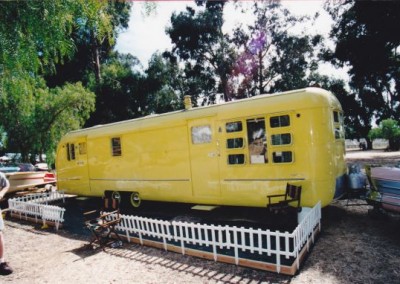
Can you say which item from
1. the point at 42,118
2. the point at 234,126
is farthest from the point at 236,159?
the point at 42,118

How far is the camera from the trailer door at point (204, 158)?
7.53m

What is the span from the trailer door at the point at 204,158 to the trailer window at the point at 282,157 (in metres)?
1.49

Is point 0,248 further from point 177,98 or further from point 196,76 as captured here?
point 177,98

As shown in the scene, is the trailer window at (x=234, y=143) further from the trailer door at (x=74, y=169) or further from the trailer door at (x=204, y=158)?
the trailer door at (x=74, y=169)

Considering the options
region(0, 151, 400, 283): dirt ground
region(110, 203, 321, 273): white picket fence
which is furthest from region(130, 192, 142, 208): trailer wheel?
region(0, 151, 400, 283): dirt ground

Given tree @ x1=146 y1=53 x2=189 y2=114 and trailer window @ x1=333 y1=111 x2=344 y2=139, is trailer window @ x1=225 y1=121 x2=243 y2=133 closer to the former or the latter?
trailer window @ x1=333 y1=111 x2=344 y2=139

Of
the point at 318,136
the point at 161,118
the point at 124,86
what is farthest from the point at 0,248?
the point at 124,86

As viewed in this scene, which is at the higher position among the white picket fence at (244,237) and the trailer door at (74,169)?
the trailer door at (74,169)

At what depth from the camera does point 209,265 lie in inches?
205

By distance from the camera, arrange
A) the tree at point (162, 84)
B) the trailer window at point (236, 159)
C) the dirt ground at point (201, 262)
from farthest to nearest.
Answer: the tree at point (162, 84)
the trailer window at point (236, 159)
the dirt ground at point (201, 262)

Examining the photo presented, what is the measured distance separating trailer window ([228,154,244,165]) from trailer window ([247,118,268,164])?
0.26 metres

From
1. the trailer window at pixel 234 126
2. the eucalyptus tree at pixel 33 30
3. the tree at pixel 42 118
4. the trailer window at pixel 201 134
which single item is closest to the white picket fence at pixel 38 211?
the eucalyptus tree at pixel 33 30

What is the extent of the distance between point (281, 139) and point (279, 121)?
416 mm

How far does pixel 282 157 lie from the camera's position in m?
6.62
